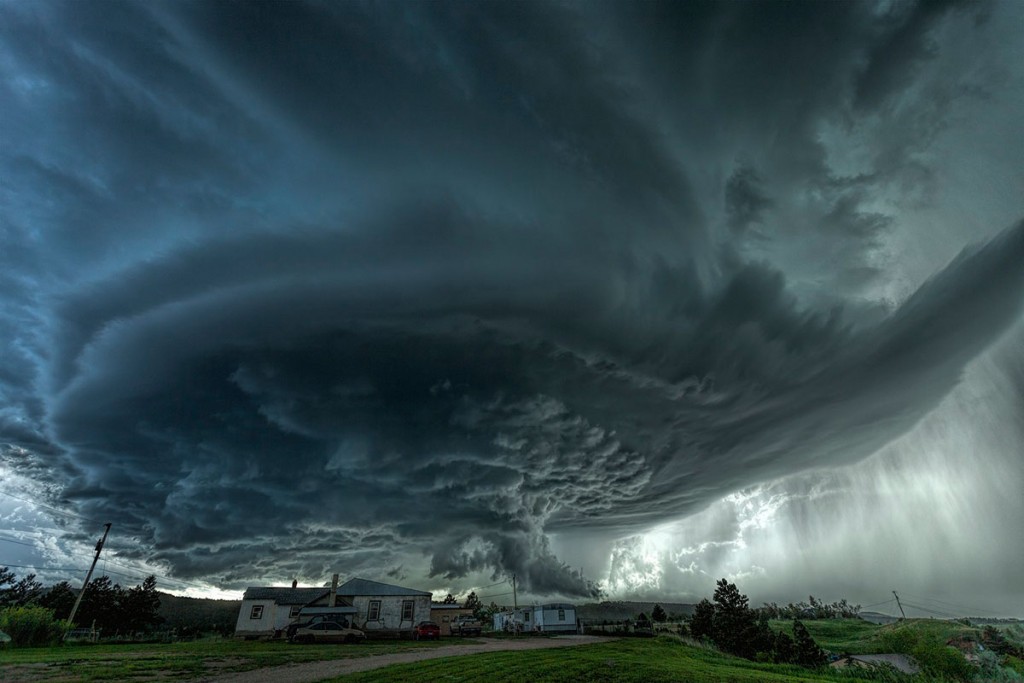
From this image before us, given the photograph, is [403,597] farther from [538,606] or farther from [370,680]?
[370,680]

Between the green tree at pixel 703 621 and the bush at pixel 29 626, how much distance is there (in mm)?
72479

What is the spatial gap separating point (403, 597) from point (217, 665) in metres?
41.7

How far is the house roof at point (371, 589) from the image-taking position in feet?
189

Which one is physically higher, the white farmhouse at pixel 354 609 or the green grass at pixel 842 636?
the white farmhouse at pixel 354 609

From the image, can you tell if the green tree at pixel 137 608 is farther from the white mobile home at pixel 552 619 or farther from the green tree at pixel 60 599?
the white mobile home at pixel 552 619

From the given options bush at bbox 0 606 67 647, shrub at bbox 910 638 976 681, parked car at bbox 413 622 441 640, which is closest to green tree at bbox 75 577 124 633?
bush at bbox 0 606 67 647

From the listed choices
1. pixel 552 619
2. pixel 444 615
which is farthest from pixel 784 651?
pixel 444 615

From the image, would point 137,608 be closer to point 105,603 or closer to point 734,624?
point 105,603

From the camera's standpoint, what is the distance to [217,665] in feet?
66.2

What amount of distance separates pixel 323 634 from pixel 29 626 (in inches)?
769

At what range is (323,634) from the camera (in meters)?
39.2

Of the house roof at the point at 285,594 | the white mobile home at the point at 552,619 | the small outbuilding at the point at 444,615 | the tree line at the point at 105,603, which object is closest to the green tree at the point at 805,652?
the white mobile home at the point at 552,619

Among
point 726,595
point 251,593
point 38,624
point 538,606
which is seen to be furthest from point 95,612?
point 726,595

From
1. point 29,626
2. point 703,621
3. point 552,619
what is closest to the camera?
point 29,626
